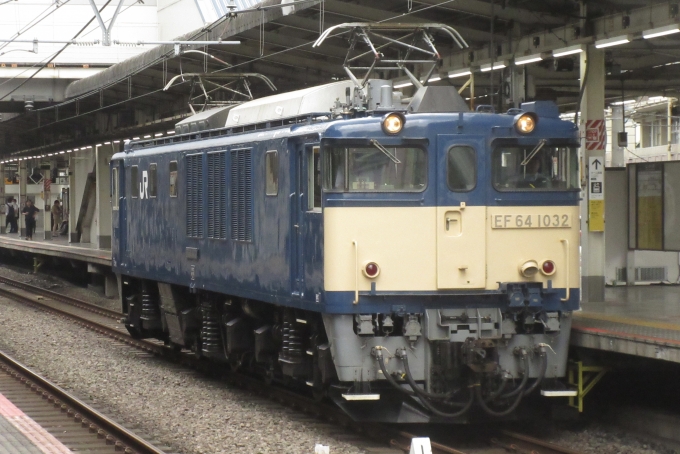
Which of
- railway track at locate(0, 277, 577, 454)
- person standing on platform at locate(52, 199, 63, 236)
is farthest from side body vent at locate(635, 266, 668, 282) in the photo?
person standing on platform at locate(52, 199, 63, 236)

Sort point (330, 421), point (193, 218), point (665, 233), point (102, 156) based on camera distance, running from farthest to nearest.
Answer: point (102, 156) → point (665, 233) → point (193, 218) → point (330, 421)

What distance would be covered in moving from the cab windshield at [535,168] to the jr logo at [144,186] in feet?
22.6

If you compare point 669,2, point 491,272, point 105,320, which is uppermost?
point 669,2

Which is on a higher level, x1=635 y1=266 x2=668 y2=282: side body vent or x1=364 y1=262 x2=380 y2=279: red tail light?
x1=364 y1=262 x2=380 y2=279: red tail light

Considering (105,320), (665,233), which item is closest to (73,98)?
(105,320)

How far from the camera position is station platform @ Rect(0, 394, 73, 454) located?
9703 mm

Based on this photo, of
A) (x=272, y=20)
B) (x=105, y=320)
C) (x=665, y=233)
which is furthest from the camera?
(x=105, y=320)

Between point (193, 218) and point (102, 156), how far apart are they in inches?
872

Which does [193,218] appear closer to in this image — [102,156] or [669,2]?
[669,2]

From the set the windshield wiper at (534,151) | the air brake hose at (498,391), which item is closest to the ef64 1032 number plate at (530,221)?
the windshield wiper at (534,151)

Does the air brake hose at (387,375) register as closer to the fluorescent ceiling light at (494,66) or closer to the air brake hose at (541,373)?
the air brake hose at (541,373)

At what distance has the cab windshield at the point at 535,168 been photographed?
10578 mm

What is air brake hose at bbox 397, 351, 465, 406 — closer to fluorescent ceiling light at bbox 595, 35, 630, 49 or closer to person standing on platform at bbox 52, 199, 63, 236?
fluorescent ceiling light at bbox 595, 35, 630, 49

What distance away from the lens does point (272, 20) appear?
54.6 feet
